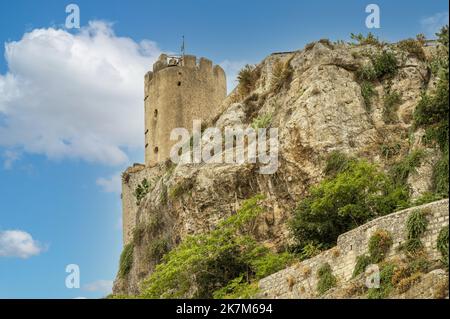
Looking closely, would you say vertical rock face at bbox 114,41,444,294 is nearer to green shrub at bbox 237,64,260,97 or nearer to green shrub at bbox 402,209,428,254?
green shrub at bbox 237,64,260,97

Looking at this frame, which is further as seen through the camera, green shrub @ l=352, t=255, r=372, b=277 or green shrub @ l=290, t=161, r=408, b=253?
green shrub @ l=290, t=161, r=408, b=253

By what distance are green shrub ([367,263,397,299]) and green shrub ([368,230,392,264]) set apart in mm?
858

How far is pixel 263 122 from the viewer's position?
34469 millimetres

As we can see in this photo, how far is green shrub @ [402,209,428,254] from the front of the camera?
19094mm

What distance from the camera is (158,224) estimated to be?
3759 centimetres

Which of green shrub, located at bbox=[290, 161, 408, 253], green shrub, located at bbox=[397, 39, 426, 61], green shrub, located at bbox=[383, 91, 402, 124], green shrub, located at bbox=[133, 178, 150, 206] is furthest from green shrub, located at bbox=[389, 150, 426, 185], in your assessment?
green shrub, located at bbox=[133, 178, 150, 206]

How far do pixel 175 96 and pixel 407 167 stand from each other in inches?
966

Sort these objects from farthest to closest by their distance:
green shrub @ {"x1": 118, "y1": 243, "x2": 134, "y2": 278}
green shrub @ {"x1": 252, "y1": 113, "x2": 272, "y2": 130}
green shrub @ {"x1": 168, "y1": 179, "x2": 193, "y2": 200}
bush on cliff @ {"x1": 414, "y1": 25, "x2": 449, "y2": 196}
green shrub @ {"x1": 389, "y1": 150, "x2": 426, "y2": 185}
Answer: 1. green shrub @ {"x1": 118, "y1": 243, "x2": 134, "y2": 278}
2. green shrub @ {"x1": 168, "y1": 179, "x2": 193, "y2": 200}
3. green shrub @ {"x1": 252, "y1": 113, "x2": 272, "y2": 130}
4. green shrub @ {"x1": 389, "y1": 150, "x2": 426, "y2": 185}
5. bush on cliff @ {"x1": 414, "y1": 25, "x2": 449, "y2": 196}

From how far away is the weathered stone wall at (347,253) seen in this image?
62.0 ft

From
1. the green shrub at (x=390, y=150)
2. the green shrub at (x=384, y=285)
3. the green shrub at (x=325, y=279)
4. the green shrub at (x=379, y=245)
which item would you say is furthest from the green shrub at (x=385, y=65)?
the green shrub at (x=384, y=285)

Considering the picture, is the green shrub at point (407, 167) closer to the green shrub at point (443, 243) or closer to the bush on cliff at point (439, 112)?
the bush on cliff at point (439, 112)

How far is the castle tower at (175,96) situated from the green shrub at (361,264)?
29723 mm

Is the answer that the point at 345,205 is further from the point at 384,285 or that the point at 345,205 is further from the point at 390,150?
the point at 384,285

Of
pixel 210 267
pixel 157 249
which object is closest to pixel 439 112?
pixel 210 267
